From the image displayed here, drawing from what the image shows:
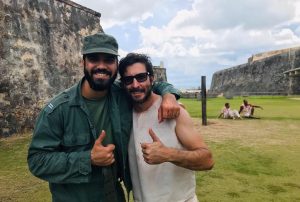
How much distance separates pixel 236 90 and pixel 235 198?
3732 cm

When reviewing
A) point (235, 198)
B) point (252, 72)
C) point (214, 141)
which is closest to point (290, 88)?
point (252, 72)

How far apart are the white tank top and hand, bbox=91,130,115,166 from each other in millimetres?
304

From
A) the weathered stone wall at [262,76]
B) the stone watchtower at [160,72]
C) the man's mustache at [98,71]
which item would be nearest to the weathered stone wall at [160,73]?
the stone watchtower at [160,72]

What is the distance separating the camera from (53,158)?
2422mm

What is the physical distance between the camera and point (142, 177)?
2.63 meters

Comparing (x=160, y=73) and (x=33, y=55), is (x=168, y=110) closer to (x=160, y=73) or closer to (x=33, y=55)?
(x=33, y=55)

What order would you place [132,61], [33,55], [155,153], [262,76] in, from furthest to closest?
[262,76], [33,55], [132,61], [155,153]

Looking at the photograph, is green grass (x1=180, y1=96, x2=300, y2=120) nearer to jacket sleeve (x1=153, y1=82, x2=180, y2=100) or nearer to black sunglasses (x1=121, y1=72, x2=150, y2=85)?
jacket sleeve (x1=153, y1=82, x2=180, y2=100)

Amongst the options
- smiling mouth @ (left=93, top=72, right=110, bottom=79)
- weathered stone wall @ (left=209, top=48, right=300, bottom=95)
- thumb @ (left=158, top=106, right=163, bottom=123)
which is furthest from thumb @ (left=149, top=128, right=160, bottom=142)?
weathered stone wall @ (left=209, top=48, right=300, bottom=95)

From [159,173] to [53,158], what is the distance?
72cm

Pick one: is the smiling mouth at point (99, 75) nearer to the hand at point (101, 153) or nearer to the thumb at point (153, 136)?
the hand at point (101, 153)

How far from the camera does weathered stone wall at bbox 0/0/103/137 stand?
10875 millimetres

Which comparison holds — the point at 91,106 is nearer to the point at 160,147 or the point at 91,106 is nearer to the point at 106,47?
the point at 106,47

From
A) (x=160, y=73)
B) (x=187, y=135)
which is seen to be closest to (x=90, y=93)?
(x=187, y=135)
